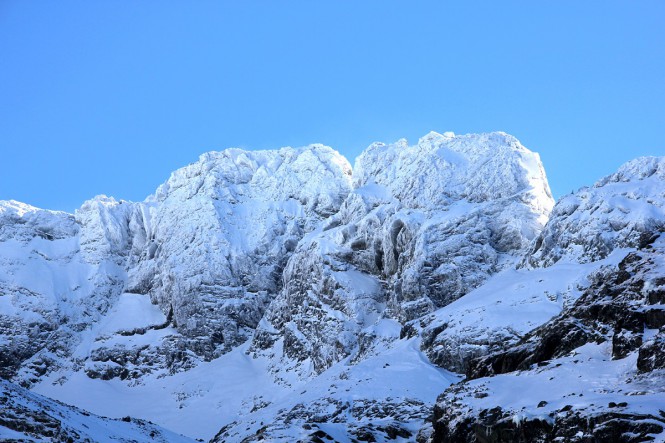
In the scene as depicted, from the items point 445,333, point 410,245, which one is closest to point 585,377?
point 445,333

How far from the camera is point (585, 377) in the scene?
58625 millimetres

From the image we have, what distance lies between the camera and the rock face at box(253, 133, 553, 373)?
158 meters

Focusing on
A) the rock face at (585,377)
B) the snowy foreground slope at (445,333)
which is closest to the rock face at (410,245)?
the snowy foreground slope at (445,333)

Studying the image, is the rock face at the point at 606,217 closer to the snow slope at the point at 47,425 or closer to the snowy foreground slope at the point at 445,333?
the snowy foreground slope at the point at 445,333

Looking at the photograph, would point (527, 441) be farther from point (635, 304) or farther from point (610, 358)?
point (635, 304)

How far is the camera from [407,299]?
158250 mm

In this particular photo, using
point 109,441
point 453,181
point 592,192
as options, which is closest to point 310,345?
point 453,181

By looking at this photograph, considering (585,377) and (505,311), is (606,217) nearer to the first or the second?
(505,311)

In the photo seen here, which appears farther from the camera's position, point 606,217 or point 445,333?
point 606,217

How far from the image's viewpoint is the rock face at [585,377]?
163 feet

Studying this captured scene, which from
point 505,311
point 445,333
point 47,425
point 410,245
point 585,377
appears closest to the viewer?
point 585,377

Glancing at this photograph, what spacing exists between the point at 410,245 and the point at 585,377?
10919 centimetres

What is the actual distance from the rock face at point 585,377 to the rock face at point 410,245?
3092 inches

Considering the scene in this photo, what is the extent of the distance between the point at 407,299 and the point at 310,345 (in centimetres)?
2538
